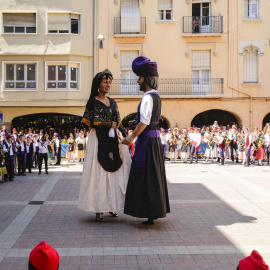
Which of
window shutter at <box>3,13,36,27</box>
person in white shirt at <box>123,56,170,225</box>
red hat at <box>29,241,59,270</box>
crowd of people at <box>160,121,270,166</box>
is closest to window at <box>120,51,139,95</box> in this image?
crowd of people at <box>160,121,270,166</box>

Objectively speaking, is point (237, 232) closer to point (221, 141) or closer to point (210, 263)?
point (210, 263)

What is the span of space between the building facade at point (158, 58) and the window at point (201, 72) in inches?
2.4

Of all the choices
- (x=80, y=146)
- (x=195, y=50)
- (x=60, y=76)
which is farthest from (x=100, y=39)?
(x=80, y=146)

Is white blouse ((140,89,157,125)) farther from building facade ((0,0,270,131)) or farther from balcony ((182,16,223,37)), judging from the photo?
balcony ((182,16,223,37))

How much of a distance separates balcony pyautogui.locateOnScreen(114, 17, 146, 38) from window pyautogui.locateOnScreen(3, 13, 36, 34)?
5.06 metres

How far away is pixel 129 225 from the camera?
23.6 ft

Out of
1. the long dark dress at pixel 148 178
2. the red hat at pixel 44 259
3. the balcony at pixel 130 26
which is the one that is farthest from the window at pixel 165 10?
the red hat at pixel 44 259

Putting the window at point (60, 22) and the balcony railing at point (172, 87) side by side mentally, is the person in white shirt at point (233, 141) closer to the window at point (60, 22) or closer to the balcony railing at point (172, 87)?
the balcony railing at point (172, 87)

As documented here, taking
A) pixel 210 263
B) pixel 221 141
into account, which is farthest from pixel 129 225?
pixel 221 141

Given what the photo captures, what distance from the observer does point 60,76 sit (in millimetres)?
25797

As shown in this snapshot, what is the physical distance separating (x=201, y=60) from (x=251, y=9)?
4.37 meters

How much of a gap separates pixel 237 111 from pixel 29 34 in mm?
13398

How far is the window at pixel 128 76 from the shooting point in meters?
26.3

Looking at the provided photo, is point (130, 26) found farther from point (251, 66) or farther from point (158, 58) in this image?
point (251, 66)
